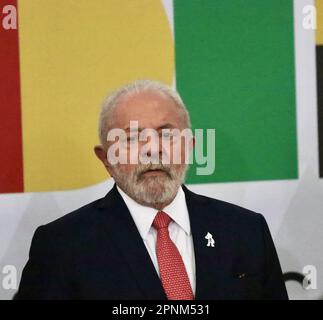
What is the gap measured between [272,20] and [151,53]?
365 mm

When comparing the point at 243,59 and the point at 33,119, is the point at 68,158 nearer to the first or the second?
the point at 33,119

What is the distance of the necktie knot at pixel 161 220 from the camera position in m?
1.48

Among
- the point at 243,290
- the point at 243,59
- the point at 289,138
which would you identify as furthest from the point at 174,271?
the point at 243,59

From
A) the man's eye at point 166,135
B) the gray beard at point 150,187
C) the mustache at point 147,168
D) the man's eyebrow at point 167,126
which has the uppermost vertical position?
the man's eyebrow at point 167,126

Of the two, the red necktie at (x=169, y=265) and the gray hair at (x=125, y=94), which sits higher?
the gray hair at (x=125, y=94)

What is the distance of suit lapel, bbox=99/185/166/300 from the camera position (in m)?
1.44

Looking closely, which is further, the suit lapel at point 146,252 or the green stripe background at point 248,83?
the green stripe background at point 248,83

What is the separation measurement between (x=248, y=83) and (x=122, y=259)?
0.61 meters

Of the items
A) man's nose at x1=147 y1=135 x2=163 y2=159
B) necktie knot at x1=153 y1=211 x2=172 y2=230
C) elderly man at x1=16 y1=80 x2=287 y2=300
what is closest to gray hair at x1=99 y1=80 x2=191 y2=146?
elderly man at x1=16 y1=80 x2=287 y2=300

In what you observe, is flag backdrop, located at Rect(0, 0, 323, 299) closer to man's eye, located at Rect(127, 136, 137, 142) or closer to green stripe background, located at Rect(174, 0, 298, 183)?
green stripe background, located at Rect(174, 0, 298, 183)

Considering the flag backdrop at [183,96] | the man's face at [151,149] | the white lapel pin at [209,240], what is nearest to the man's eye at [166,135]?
the man's face at [151,149]

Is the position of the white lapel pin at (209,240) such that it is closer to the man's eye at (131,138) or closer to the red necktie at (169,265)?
the red necktie at (169,265)

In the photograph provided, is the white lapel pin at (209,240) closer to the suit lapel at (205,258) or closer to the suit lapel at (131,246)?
the suit lapel at (205,258)

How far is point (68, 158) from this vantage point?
61.1 inches
